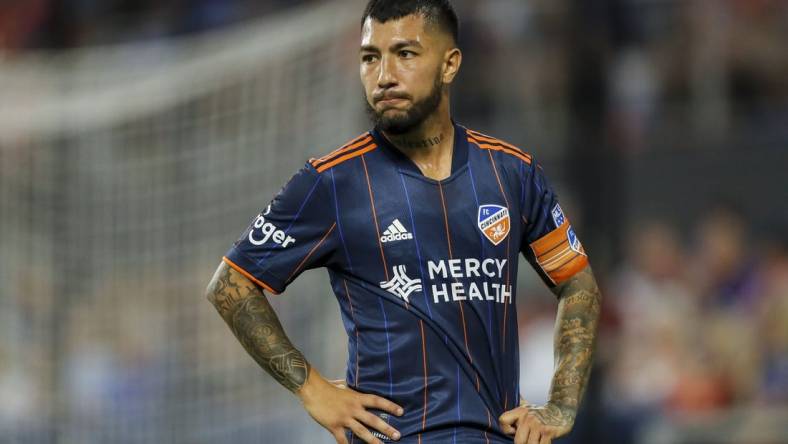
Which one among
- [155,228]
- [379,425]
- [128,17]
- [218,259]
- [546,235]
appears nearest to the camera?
[379,425]

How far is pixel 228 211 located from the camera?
8.27 metres

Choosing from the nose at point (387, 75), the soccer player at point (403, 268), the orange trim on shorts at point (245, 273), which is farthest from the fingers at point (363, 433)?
the nose at point (387, 75)

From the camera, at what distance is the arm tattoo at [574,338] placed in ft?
13.0

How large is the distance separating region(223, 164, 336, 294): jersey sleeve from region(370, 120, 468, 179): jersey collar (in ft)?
0.76

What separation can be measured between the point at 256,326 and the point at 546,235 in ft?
2.91

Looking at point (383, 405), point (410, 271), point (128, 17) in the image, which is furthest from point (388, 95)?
point (128, 17)

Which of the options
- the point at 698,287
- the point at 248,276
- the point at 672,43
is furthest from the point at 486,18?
the point at 248,276

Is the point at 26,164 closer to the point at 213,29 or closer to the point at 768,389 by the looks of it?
the point at 213,29

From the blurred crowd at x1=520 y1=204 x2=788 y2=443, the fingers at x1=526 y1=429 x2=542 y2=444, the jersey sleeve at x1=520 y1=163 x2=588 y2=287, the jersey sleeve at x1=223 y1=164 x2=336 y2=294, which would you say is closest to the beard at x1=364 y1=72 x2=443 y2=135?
the jersey sleeve at x1=223 y1=164 x2=336 y2=294

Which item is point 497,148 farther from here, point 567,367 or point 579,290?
point 567,367

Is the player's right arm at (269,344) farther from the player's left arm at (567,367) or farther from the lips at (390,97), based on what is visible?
the lips at (390,97)

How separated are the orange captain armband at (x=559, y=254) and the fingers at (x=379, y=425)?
0.72 metres

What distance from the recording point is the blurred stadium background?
789 cm

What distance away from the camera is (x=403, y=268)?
377cm
